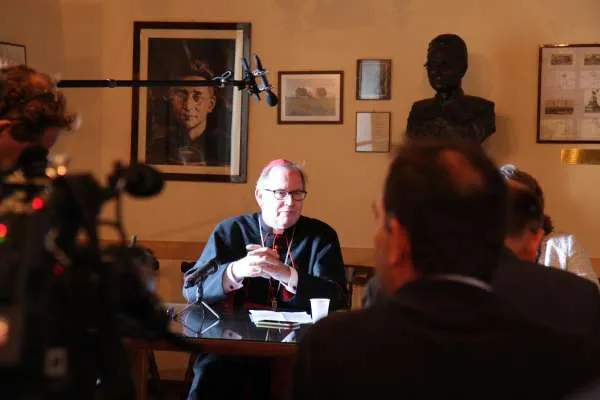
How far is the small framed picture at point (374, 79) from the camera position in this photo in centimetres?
397

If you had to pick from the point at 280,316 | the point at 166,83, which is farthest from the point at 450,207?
the point at 166,83

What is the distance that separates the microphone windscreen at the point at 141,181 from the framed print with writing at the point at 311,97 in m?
3.23

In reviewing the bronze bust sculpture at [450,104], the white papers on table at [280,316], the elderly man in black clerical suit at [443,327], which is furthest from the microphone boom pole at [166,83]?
the elderly man in black clerical suit at [443,327]

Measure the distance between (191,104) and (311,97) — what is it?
0.66 metres

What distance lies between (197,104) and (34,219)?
3414 millimetres

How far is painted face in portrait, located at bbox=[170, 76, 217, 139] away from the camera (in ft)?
13.5

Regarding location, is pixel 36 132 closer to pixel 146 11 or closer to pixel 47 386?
pixel 47 386

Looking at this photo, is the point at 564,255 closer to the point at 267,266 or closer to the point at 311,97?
the point at 267,266

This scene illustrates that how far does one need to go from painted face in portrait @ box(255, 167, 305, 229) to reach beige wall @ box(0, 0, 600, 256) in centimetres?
96

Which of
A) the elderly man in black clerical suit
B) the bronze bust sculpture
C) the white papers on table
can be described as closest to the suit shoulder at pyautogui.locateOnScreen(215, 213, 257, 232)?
the white papers on table

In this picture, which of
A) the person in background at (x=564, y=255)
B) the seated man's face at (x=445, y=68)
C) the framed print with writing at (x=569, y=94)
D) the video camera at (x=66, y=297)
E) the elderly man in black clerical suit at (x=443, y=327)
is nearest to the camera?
the video camera at (x=66, y=297)

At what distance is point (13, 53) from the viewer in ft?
13.0

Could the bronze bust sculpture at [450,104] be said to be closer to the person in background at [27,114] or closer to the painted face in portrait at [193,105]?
the painted face in portrait at [193,105]

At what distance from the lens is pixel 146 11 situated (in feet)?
13.6
